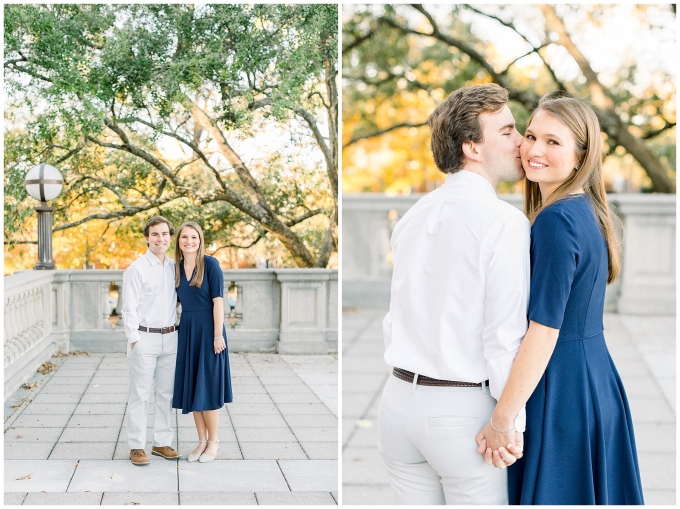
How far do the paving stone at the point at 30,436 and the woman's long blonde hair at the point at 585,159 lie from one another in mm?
2848

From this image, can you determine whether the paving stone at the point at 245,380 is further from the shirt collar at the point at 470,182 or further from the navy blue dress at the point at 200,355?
the shirt collar at the point at 470,182

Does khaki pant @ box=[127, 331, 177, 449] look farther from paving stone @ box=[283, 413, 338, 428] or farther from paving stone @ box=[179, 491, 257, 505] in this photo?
paving stone @ box=[283, 413, 338, 428]

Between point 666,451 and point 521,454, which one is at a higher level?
point 521,454

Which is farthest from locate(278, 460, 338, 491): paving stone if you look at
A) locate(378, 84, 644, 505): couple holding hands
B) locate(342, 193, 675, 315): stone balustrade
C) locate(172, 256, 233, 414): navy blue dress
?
locate(342, 193, 675, 315): stone balustrade

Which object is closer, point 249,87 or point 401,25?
point 249,87

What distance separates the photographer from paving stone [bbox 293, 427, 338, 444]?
4074mm

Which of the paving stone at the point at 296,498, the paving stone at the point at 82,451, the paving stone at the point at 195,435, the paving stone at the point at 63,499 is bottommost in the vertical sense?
the paving stone at the point at 296,498

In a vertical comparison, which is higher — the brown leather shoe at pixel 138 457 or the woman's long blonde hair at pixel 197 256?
the woman's long blonde hair at pixel 197 256

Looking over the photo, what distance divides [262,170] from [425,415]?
83.6 inches

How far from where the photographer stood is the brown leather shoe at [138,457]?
384 centimetres

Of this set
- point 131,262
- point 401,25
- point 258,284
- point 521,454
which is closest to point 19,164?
point 131,262

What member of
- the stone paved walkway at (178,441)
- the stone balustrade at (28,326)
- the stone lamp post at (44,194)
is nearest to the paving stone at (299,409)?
the stone paved walkway at (178,441)

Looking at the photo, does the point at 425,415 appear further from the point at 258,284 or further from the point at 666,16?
the point at 666,16

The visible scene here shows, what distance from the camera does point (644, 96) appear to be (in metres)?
11.6
